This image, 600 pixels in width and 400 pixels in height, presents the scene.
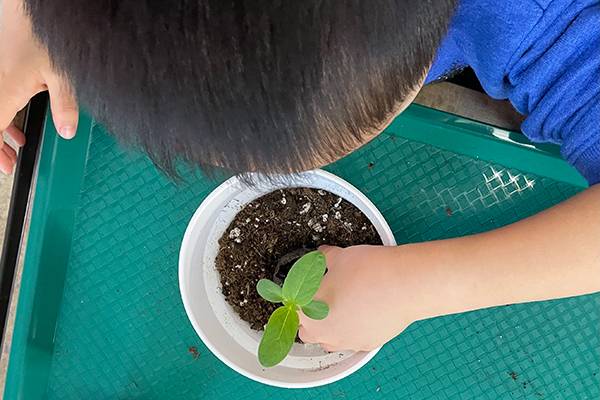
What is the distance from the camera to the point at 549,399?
671 mm

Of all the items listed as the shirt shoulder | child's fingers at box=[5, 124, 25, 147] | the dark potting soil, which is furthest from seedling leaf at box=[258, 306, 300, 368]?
child's fingers at box=[5, 124, 25, 147]

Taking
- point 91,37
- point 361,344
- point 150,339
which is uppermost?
point 91,37

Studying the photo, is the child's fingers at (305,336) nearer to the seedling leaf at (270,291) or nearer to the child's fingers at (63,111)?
the seedling leaf at (270,291)

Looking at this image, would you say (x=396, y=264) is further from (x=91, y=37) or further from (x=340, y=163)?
(x=91, y=37)

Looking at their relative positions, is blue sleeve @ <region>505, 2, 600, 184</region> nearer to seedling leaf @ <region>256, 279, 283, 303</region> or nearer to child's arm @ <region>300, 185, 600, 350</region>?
child's arm @ <region>300, 185, 600, 350</region>

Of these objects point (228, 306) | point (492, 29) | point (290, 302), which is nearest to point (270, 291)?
point (290, 302)

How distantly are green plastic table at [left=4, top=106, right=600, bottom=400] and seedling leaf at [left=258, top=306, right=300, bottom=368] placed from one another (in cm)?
18

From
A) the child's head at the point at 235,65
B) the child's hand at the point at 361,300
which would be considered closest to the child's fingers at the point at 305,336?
the child's hand at the point at 361,300

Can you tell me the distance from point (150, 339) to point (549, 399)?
1.31ft

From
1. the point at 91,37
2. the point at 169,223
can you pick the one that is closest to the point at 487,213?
the point at 169,223

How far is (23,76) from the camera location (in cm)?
64

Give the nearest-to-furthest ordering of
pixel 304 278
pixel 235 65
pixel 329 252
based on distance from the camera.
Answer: pixel 235 65 < pixel 304 278 < pixel 329 252

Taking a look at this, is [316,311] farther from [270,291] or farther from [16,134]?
[16,134]

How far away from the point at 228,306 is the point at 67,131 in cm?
22
